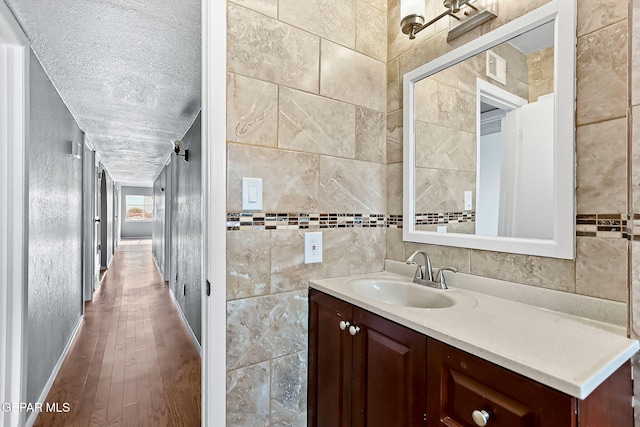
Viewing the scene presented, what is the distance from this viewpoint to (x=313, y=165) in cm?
137

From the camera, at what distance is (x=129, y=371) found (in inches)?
92.7

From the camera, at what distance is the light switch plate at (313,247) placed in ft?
4.43

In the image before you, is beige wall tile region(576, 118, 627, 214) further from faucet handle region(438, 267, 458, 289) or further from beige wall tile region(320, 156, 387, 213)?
beige wall tile region(320, 156, 387, 213)

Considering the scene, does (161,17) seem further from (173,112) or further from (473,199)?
(473,199)

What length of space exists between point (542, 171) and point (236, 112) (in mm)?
1145

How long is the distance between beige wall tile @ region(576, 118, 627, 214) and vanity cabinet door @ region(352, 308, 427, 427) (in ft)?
2.25

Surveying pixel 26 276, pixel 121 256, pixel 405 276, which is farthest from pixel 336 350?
pixel 121 256

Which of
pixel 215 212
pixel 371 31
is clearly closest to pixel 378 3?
pixel 371 31

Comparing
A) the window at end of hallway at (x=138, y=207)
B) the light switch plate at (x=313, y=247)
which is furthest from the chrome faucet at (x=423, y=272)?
the window at end of hallway at (x=138, y=207)

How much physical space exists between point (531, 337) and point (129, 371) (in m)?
2.74

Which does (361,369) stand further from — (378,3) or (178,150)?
(178,150)

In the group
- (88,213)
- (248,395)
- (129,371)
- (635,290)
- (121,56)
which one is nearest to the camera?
(635,290)

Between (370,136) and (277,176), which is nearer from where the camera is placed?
(277,176)

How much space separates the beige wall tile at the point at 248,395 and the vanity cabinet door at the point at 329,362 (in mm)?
208
